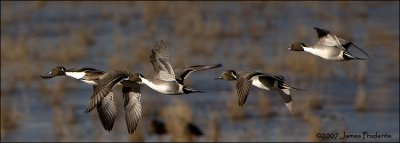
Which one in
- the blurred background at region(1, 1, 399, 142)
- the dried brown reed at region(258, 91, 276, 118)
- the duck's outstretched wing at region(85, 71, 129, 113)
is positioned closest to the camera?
the duck's outstretched wing at region(85, 71, 129, 113)

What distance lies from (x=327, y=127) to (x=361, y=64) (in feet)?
20.8

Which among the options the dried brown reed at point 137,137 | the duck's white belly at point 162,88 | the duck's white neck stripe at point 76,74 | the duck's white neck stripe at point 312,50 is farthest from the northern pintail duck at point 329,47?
the dried brown reed at point 137,137

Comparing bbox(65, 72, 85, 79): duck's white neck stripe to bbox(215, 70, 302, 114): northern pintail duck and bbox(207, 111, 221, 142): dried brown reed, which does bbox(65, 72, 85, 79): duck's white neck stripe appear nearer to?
bbox(215, 70, 302, 114): northern pintail duck

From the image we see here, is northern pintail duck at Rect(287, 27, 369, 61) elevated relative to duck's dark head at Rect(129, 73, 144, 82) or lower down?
elevated

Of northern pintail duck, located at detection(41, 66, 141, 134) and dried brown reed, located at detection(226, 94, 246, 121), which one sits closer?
northern pintail duck, located at detection(41, 66, 141, 134)

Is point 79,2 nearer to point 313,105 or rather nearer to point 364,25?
point 364,25

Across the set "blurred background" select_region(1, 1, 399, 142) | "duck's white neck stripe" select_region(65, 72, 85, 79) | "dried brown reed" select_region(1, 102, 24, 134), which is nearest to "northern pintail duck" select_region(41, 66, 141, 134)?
"duck's white neck stripe" select_region(65, 72, 85, 79)

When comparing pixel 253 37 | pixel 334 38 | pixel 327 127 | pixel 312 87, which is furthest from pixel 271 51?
pixel 334 38

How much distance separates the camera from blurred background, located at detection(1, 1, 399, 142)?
57.8 ft

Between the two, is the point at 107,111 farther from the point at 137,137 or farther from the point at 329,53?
the point at 137,137

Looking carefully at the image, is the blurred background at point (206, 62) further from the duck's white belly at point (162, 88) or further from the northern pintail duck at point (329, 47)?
the duck's white belly at point (162, 88)

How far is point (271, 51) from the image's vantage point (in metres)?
23.5

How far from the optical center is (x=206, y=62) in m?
22.2

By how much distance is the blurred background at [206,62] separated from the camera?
1762 cm
